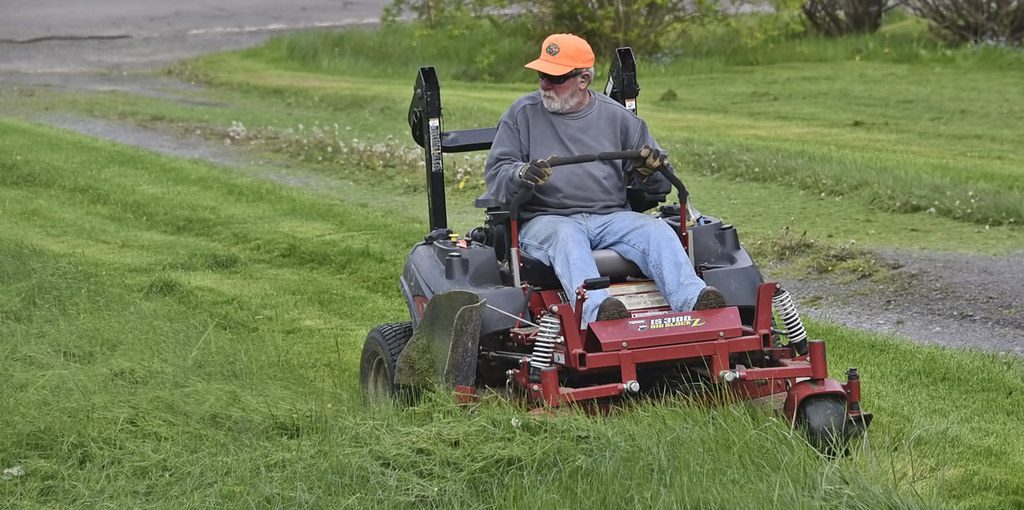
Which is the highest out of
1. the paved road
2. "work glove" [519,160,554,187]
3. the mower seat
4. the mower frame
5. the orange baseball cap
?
the orange baseball cap

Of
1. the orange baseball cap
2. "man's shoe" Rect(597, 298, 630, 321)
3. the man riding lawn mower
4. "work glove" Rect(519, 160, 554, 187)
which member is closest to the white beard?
the man riding lawn mower

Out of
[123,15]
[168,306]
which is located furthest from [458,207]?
[123,15]

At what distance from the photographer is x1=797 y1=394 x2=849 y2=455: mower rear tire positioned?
5633 mm

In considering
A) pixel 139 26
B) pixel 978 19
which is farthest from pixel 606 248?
pixel 139 26

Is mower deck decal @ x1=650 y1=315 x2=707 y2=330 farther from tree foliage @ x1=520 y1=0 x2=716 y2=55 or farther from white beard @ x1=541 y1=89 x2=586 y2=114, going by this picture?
tree foliage @ x1=520 y1=0 x2=716 y2=55

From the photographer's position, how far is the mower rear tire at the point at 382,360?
256 inches

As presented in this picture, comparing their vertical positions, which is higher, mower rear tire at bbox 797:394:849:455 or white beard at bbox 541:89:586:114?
white beard at bbox 541:89:586:114

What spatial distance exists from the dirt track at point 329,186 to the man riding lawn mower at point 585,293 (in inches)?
88.4

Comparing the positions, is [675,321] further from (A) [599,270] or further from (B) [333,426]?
(B) [333,426]

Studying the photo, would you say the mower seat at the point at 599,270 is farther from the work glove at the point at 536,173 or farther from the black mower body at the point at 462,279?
the work glove at the point at 536,173

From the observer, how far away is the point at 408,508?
4.99 metres

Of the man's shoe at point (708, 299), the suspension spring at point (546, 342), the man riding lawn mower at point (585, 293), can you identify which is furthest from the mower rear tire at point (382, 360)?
the man's shoe at point (708, 299)

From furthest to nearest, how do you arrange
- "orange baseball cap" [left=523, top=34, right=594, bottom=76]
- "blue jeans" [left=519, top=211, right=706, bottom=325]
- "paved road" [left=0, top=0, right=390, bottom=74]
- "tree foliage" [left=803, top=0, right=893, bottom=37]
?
"paved road" [left=0, top=0, right=390, bottom=74], "tree foliage" [left=803, top=0, right=893, bottom=37], "orange baseball cap" [left=523, top=34, right=594, bottom=76], "blue jeans" [left=519, top=211, right=706, bottom=325]

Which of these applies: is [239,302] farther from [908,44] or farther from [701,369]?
[908,44]
